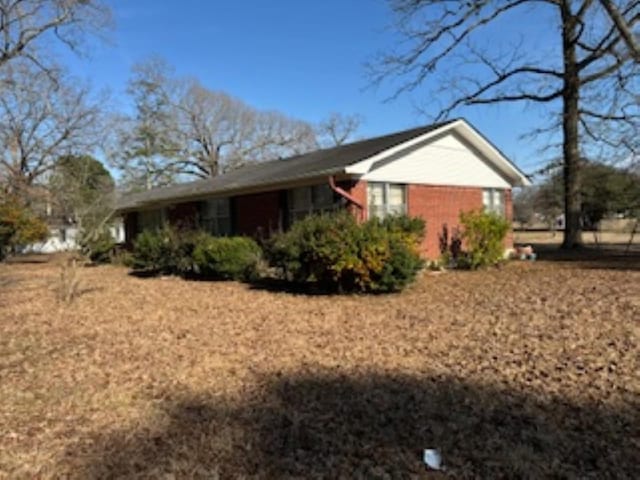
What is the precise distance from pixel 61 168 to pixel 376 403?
2870 cm

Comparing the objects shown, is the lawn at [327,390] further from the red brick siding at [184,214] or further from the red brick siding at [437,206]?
the red brick siding at [184,214]

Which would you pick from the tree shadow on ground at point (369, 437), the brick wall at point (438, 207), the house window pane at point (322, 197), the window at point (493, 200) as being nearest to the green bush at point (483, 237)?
the brick wall at point (438, 207)

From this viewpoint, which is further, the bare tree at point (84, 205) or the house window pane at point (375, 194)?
the house window pane at point (375, 194)

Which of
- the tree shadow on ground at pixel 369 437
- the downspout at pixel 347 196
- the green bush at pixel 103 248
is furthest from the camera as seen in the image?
the green bush at pixel 103 248

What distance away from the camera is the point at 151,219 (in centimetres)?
2512

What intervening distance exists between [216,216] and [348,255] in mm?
10871

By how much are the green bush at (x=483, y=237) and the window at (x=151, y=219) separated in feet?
48.8

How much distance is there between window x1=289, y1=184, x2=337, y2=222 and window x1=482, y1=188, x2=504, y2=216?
20.9 ft

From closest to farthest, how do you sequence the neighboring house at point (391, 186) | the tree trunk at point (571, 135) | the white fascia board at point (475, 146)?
the white fascia board at point (475, 146) → the neighboring house at point (391, 186) → the tree trunk at point (571, 135)

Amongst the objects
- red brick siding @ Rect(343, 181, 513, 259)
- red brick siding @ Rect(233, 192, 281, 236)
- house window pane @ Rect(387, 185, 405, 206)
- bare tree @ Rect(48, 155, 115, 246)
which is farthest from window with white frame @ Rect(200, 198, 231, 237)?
red brick siding @ Rect(343, 181, 513, 259)

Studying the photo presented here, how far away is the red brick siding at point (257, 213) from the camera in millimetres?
16422

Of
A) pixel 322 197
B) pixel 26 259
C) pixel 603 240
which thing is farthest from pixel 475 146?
pixel 26 259

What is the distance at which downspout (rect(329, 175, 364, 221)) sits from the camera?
13422 millimetres

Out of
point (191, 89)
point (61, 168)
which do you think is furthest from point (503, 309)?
point (191, 89)
